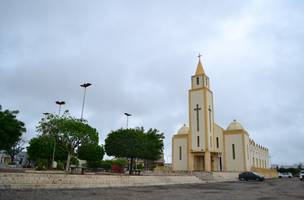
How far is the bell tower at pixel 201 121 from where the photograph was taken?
155 ft

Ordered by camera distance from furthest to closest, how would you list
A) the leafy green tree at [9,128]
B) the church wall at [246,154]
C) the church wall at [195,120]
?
the church wall at [246,154] < the church wall at [195,120] < the leafy green tree at [9,128]

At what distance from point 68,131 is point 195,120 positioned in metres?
23.0

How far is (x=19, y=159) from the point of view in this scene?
9169 centimetres

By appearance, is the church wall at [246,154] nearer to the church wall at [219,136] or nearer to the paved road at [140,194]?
the church wall at [219,136]

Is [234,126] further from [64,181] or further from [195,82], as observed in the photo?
[64,181]

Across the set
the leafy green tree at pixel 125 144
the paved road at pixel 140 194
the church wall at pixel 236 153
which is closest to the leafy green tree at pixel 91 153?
the leafy green tree at pixel 125 144

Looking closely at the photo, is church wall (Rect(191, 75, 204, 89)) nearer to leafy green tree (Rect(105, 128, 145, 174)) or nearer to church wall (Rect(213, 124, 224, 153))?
church wall (Rect(213, 124, 224, 153))

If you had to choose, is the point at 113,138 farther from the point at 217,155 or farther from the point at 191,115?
the point at 217,155

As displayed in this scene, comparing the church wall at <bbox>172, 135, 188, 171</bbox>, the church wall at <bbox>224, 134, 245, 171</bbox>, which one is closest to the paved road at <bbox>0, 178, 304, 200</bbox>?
the church wall at <bbox>224, 134, 245, 171</bbox>

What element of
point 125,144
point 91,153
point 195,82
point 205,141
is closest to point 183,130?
point 205,141

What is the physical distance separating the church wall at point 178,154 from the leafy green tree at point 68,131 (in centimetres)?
1978

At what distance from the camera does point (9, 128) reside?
25828 millimetres

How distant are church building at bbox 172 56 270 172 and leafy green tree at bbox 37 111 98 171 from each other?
1894 centimetres

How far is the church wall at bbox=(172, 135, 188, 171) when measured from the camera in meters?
50.4
